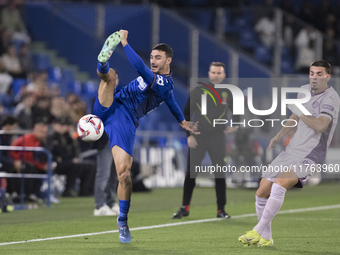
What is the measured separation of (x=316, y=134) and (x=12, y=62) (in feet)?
40.8

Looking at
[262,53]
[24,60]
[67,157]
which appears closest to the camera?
[67,157]

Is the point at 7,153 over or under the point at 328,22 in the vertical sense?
under

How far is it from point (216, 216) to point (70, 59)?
11980 millimetres

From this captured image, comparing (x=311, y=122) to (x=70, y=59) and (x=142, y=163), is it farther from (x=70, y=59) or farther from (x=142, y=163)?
(x=70, y=59)

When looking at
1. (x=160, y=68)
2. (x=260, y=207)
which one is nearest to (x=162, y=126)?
(x=160, y=68)

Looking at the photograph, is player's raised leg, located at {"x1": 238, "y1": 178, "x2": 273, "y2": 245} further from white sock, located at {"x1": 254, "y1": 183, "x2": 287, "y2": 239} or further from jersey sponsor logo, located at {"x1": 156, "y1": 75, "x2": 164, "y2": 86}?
jersey sponsor logo, located at {"x1": 156, "y1": 75, "x2": 164, "y2": 86}

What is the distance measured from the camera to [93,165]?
1458 centimetres

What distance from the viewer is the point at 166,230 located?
8133 mm

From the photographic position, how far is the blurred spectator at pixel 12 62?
17.2 m

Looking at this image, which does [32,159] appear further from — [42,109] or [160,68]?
[160,68]

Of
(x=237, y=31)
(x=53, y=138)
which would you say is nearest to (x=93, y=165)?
(x=53, y=138)

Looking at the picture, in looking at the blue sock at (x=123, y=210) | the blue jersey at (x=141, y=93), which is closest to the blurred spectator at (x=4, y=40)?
the blue jersey at (x=141, y=93)

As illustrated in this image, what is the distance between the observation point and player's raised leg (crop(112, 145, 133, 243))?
6871 mm

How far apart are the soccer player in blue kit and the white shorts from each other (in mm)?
1595
